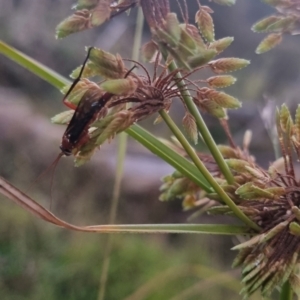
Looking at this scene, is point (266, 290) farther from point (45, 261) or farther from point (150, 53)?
point (45, 261)

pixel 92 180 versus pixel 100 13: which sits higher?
pixel 100 13

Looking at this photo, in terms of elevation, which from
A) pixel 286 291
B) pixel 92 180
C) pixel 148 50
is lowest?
pixel 92 180

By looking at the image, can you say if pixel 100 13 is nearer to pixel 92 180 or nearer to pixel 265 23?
pixel 265 23

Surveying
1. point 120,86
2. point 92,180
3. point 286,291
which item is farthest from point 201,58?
point 92,180

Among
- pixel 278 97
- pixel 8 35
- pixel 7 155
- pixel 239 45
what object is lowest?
pixel 7 155

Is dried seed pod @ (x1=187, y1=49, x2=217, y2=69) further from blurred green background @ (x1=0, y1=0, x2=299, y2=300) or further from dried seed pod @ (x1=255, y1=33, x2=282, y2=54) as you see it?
blurred green background @ (x1=0, y1=0, x2=299, y2=300)

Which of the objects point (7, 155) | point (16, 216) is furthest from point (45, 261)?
point (7, 155)

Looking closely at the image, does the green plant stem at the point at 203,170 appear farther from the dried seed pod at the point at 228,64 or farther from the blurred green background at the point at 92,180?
the blurred green background at the point at 92,180

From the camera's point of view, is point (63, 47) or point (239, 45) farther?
point (63, 47)
